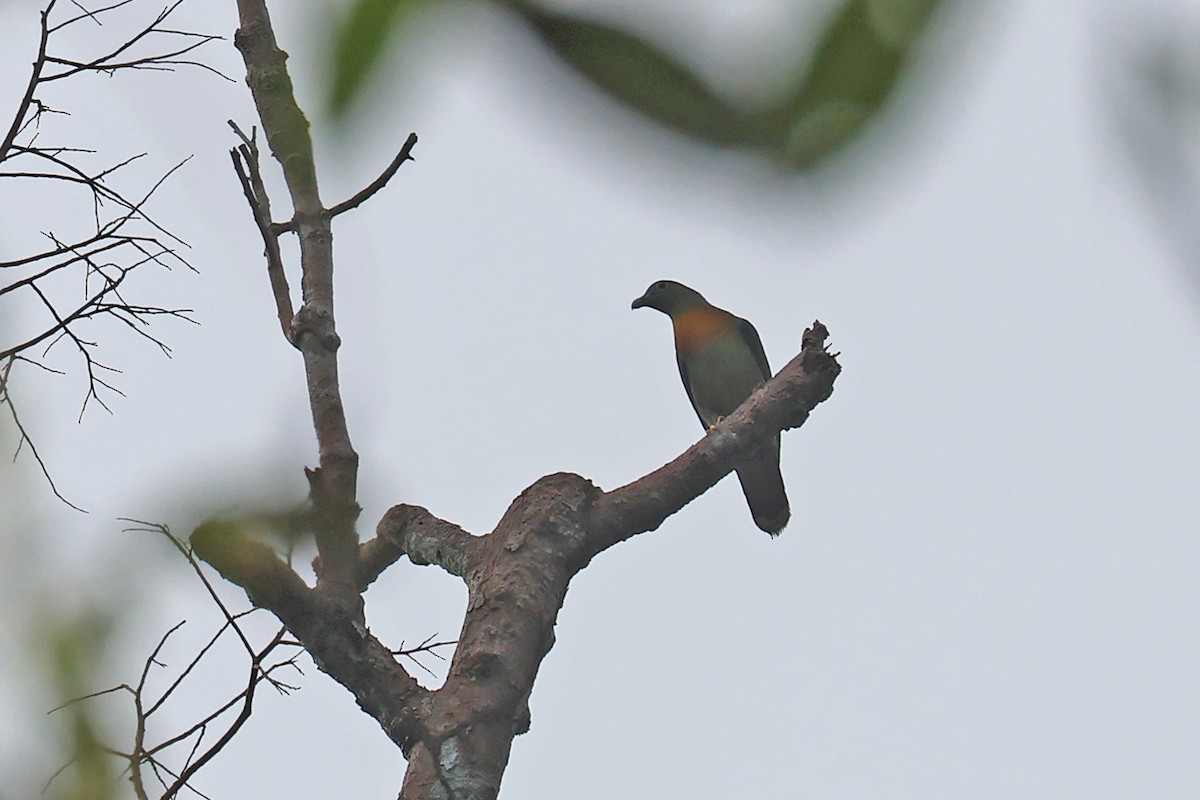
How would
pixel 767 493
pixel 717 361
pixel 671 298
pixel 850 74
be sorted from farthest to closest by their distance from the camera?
pixel 671 298, pixel 717 361, pixel 767 493, pixel 850 74

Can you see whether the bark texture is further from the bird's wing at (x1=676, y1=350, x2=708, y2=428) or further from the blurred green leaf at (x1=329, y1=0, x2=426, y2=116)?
the bird's wing at (x1=676, y1=350, x2=708, y2=428)

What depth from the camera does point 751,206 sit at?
1.06ft

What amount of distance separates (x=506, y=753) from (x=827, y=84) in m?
2.50

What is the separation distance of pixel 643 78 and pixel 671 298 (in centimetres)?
886

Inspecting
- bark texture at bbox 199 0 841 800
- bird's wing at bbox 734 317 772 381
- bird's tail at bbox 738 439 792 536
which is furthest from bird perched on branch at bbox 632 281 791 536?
bark texture at bbox 199 0 841 800

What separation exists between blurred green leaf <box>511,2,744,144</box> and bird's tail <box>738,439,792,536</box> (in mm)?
6862

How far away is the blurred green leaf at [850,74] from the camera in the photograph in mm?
279

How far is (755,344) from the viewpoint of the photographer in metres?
8.21

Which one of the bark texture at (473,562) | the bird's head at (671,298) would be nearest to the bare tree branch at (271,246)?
the bark texture at (473,562)

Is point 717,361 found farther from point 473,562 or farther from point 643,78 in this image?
point 643,78

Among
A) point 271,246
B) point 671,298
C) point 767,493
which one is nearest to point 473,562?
point 271,246

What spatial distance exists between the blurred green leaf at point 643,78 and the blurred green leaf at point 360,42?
0.05 m

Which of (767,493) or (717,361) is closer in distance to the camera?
(767,493)

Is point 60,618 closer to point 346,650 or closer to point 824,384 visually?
point 346,650
